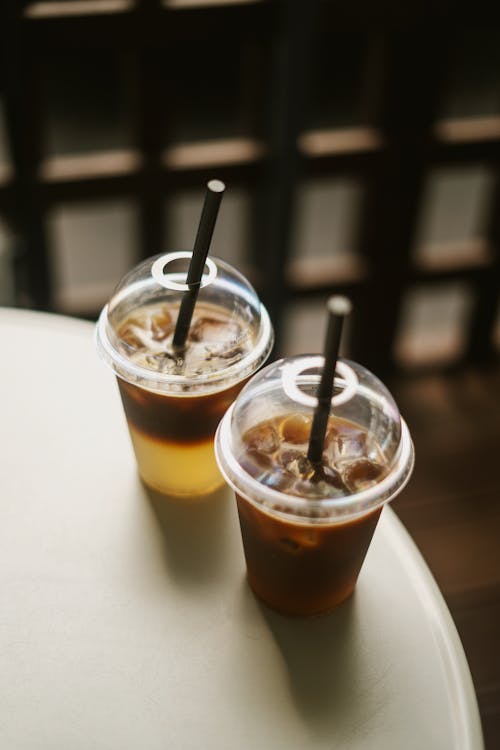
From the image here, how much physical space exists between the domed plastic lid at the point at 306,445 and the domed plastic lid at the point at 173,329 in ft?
0.20

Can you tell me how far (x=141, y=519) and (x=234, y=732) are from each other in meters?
0.31

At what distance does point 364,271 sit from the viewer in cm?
269

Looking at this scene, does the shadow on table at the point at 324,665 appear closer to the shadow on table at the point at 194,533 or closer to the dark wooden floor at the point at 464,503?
the shadow on table at the point at 194,533

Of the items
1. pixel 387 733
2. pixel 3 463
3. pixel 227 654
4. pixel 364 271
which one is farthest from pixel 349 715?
pixel 364 271

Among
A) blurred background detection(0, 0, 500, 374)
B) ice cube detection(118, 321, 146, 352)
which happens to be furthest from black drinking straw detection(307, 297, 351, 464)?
blurred background detection(0, 0, 500, 374)

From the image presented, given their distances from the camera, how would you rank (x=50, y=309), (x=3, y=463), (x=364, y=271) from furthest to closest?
(x=364, y=271), (x=50, y=309), (x=3, y=463)

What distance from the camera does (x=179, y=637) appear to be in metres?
0.93

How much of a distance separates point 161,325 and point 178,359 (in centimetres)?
8

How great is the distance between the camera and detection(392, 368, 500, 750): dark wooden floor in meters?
2.17

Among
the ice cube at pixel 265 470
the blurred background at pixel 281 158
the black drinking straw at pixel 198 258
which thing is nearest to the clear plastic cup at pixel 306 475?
the ice cube at pixel 265 470

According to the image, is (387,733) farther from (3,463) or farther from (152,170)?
(152,170)

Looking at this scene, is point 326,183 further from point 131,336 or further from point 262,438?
point 262,438

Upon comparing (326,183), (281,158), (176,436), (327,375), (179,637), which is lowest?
(326,183)

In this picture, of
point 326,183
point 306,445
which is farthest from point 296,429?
point 326,183
